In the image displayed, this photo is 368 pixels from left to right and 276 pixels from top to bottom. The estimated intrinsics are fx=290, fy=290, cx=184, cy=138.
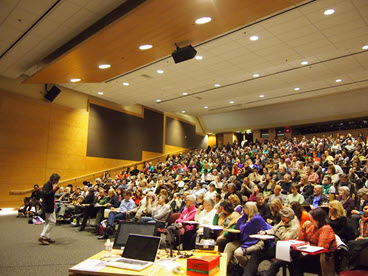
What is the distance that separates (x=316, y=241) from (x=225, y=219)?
4.70ft

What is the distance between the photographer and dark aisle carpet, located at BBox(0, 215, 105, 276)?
3.89 meters

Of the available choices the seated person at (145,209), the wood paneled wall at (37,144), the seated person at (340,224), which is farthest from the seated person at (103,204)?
the seated person at (340,224)

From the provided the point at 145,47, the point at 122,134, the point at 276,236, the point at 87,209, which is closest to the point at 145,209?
the point at 87,209

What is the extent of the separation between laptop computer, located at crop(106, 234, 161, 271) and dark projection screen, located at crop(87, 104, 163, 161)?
11.4 meters

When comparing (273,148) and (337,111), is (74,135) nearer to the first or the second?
(273,148)

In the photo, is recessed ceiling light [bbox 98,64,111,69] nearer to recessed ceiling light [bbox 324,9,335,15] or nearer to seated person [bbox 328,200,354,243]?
recessed ceiling light [bbox 324,9,335,15]

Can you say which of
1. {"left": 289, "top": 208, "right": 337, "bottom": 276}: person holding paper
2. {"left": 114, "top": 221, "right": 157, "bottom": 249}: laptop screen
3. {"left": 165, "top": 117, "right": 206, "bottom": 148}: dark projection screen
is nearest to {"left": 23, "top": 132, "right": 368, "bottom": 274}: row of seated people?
{"left": 289, "top": 208, "right": 337, "bottom": 276}: person holding paper

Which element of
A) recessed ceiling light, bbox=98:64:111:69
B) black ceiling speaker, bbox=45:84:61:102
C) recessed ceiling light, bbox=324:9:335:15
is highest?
recessed ceiling light, bbox=324:9:335:15

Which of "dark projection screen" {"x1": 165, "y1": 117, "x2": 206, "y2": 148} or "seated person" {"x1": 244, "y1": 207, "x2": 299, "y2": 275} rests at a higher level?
"dark projection screen" {"x1": 165, "y1": 117, "x2": 206, "y2": 148}

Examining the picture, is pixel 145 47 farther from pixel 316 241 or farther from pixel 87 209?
pixel 316 241

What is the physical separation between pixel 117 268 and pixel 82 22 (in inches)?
232

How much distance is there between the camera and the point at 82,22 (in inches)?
256

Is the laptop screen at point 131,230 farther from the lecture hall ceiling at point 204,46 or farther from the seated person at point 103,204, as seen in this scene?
the seated person at point 103,204

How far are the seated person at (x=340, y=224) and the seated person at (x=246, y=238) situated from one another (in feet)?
3.29
